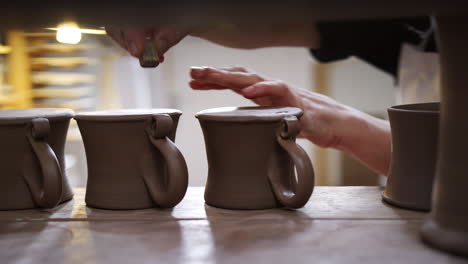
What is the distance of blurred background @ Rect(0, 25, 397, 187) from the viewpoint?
2.69 meters

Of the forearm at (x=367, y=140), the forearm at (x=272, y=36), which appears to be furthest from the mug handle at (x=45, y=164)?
the forearm at (x=272, y=36)

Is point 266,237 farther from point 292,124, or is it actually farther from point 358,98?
Answer: point 358,98

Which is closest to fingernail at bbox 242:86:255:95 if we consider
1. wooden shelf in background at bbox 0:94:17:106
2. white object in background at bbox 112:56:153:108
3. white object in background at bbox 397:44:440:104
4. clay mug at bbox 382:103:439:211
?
clay mug at bbox 382:103:439:211

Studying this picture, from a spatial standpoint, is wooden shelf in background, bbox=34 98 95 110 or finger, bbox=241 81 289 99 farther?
wooden shelf in background, bbox=34 98 95 110

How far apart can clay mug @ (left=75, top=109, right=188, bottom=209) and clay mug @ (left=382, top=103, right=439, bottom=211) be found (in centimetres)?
31

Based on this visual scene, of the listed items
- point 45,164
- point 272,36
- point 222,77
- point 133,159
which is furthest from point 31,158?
point 272,36

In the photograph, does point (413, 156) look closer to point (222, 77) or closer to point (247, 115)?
point (247, 115)

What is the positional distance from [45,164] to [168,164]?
0.18 m

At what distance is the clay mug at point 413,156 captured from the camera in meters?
0.70

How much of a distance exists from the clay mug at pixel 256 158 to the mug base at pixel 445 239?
177 mm

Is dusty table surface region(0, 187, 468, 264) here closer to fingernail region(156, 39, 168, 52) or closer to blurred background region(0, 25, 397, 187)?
fingernail region(156, 39, 168, 52)

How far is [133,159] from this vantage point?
76 centimetres

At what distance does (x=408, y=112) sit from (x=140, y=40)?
1.47 ft

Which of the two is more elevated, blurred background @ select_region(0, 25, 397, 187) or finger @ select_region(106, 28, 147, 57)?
finger @ select_region(106, 28, 147, 57)
